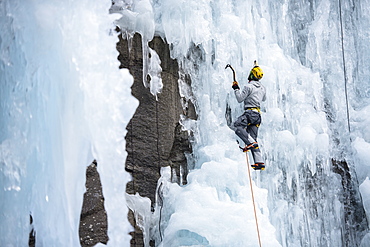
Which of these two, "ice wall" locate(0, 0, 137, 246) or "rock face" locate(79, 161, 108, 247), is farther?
"rock face" locate(79, 161, 108, 247)

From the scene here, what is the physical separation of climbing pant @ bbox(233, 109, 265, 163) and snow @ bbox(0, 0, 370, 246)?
494 mm

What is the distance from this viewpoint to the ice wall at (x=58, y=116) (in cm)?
Result: 500

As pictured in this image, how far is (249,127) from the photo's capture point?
23.6 ft

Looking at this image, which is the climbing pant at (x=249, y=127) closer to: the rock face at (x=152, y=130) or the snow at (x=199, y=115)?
the snow at (x=199, y=115)

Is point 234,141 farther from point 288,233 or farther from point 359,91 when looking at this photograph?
point 359,91

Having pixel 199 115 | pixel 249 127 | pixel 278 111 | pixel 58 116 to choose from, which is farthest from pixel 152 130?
pixel 58 116

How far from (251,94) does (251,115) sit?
29cm

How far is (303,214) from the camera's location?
858 centimetres

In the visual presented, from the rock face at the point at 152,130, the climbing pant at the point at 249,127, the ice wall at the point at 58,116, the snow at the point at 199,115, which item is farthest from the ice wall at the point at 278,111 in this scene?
the ice wall at the point at 58,116

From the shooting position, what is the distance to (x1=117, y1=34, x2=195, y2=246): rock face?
7.18m

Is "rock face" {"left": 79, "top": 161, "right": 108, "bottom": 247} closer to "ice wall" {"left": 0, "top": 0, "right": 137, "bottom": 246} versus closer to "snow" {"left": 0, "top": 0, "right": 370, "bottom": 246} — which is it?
"snow" {"left": 0, "top": 0, "right": 370, "bottom": 246}

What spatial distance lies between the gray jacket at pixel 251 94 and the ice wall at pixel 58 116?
236 centimetres

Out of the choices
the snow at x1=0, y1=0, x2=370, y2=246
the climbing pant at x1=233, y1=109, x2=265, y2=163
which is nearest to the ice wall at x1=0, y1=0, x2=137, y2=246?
the snow at x1=0, y1=0, x2=370, y2=246

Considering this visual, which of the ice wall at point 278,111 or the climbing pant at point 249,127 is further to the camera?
the ice wall at point 278,111
